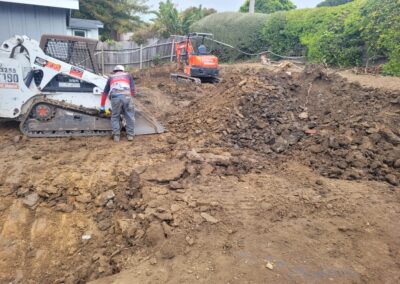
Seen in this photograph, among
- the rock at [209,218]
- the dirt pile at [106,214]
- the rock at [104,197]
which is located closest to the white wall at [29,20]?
the dirt pile at [106,214]

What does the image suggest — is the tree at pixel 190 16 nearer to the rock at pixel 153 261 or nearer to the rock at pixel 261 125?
the rock at pixel 261 125

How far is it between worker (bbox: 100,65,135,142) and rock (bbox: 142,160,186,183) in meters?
1.54

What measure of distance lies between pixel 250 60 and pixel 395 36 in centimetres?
830

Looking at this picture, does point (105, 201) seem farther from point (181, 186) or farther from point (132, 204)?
Answer: point (181, 186)

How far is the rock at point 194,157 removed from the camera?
234 inches

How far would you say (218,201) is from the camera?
482 cm

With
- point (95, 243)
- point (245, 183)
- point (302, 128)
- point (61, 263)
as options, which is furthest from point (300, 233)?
point (302, 128)

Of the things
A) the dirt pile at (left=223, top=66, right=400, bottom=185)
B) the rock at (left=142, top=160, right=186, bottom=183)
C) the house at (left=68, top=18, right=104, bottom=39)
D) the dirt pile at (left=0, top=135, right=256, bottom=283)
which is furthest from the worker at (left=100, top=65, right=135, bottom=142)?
the house at (left=68, top=18, right=104, bottom=39)

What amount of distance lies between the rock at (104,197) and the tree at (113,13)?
18.8m

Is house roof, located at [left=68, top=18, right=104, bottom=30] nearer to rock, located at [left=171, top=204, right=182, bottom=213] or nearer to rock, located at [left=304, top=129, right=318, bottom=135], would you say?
rock, located at [left=304, top=129, right=318, bottom=135]

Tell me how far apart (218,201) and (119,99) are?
10.1 feet

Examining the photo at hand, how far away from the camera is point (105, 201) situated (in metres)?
4.94

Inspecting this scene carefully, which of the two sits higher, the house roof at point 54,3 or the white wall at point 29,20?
the house roof at point 54,3

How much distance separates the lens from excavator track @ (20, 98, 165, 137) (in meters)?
6.75
